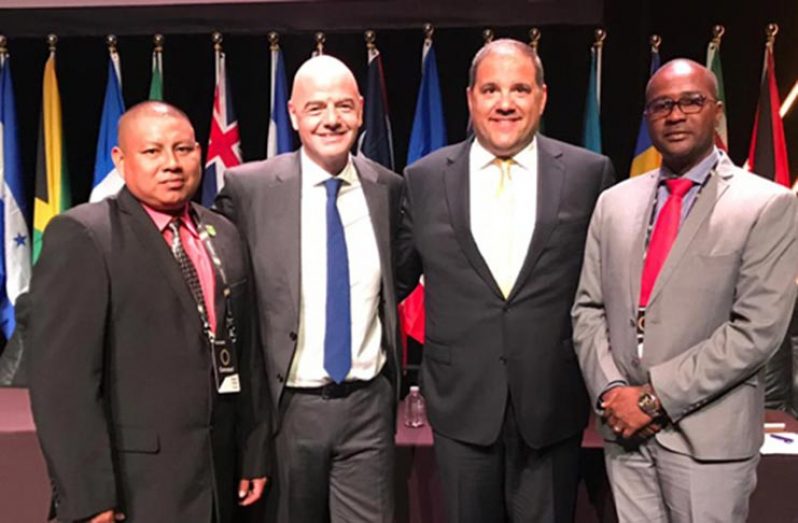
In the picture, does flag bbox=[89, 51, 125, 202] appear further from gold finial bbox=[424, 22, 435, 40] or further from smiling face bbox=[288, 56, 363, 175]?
smiling face bbox=[288, 56, 363, 175]

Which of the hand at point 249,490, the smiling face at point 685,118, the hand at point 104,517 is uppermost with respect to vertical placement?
the smiling face at point 685,118

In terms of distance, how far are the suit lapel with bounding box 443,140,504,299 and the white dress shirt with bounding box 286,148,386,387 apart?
25 cm

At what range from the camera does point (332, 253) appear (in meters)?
2.44

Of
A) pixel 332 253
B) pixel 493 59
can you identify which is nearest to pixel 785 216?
pixel 493 59

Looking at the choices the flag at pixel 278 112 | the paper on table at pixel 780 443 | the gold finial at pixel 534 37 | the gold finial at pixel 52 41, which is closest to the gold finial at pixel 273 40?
the flag at pixel 278 112

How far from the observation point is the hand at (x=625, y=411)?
2.19 m

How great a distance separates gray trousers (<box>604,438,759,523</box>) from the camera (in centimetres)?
214

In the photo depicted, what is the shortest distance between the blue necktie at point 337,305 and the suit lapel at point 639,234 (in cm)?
78

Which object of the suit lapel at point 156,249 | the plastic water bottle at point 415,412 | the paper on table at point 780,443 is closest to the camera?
the suit lapel at point 156,249

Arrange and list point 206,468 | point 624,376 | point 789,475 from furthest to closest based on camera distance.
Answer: point 789,475 → point 624,376 → point 206,468

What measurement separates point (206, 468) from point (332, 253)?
689 mm

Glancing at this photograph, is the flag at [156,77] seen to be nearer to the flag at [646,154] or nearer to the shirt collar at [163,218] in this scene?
the shirt collar at [163,218]

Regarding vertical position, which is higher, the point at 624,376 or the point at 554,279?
the point at 554,279

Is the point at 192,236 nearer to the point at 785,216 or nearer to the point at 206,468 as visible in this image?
the point at 206,468
